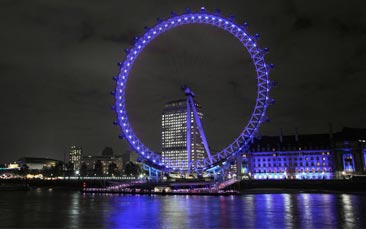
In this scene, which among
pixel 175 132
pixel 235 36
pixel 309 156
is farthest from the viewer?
pixel 175 132

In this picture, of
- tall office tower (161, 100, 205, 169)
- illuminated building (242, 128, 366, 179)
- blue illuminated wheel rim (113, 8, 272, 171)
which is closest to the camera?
blue illuminated wheel rim (113, 8, 272, 171)

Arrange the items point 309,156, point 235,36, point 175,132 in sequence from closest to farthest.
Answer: point 235,36 → point 309,156 → point 175,132

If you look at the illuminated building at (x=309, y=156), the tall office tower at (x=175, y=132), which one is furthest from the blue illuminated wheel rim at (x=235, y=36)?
the tall office tower at (x=175, y=132)

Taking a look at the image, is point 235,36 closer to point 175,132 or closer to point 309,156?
point 309,156

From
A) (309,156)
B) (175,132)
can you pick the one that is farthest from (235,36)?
(175,132)

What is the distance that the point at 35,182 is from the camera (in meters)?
109

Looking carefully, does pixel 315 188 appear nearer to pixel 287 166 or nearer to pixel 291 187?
pixel 291 187

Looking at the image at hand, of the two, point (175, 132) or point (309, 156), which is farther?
point (175, 132)

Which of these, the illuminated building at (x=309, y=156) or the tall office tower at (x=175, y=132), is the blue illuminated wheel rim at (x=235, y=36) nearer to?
the illuminated building at (x=309, y=156)

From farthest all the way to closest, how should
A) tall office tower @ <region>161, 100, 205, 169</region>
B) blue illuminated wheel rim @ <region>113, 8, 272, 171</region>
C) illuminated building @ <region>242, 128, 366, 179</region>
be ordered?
tall office tower @ <region>161, 100, 205, 169</region>
illuminated building @ <region>242, 128, 366, 179</region>
blue illuminated wheel rim @ <region>113, 8, 272, 171</region>

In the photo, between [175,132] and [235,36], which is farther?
[175,132]

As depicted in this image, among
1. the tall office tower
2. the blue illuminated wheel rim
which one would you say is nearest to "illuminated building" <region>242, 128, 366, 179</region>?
the tall office tower

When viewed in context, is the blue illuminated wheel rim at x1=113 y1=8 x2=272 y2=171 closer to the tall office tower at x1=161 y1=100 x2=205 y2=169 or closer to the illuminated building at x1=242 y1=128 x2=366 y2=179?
the illuminated building at x1=242 y1=128 x2=366 y2=179

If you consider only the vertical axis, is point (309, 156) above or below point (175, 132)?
below
